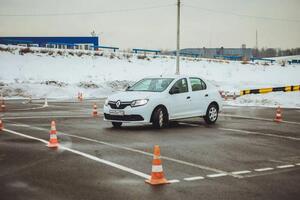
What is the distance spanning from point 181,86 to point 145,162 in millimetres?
6946

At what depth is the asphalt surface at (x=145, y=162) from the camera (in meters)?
6.77

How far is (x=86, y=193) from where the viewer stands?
6590mm

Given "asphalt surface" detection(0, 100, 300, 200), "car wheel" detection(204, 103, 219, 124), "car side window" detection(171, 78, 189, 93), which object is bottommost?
"asphalt surface" detection(0, 100, 300, 200)

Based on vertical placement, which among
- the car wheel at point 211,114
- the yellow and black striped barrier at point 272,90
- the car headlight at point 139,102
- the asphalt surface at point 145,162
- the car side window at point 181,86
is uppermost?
the car side window at point 181,86

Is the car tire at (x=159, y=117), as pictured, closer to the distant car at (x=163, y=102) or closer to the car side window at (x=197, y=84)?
the distant car at (x=163, y=102)

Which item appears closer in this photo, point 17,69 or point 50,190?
point 50,190

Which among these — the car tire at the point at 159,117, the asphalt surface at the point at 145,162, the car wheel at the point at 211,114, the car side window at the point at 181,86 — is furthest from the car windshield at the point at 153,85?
the car wheel at the point at 211,114

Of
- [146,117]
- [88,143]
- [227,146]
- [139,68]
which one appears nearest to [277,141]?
[227,146]

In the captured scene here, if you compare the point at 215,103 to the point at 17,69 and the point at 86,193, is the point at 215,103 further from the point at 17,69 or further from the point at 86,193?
the point at 17,69

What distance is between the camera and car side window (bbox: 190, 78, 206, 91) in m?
16.1

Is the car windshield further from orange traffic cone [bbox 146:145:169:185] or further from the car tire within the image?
orange traffic cone [bbox 146:145:169:185]

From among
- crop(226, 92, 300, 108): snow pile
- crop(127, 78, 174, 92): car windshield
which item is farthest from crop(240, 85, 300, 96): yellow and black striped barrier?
crop(127, 78, 174, 92): car windshield

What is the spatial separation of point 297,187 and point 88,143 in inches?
220

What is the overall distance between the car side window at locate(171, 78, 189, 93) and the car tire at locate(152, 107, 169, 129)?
929 mm
